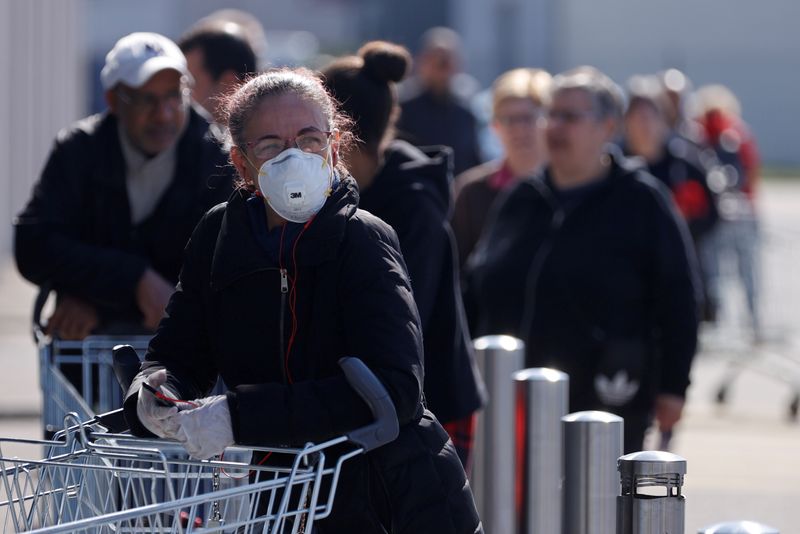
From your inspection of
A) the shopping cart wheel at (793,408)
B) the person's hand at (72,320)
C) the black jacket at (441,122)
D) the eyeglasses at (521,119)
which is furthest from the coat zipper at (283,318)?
the black jacket at (441,122)

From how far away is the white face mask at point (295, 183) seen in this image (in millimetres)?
2979

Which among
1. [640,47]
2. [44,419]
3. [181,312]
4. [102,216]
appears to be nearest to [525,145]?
[102,216]

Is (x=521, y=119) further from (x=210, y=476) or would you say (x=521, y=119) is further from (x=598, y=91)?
(x=210, y=476)

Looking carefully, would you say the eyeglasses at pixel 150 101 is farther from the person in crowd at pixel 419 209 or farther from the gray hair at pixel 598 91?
the gray hair at pixel 598 91

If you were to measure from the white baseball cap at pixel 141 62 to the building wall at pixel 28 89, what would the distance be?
35.3ft

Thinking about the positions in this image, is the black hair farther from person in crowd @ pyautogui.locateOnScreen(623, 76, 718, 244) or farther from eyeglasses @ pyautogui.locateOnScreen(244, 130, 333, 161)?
person in crowd @ pyautogui.locateOnScreen(623, 76, 718, 244)

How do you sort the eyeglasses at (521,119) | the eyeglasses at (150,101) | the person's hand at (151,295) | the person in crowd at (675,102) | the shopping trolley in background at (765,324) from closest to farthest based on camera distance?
1. the person's hand at (151,295)
2. the eyeglasses at (150,101)
3. the eyeglasses at (521,119)
4. the shopping trolley in background at (765,324)
5. the person in crowd at (675,102)

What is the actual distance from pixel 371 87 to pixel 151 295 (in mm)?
932

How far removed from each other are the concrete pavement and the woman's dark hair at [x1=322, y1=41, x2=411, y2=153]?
289cm

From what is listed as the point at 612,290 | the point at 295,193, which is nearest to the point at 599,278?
the point at 612,290

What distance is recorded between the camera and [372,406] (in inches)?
113

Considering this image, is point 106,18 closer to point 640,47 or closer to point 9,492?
point 640,47

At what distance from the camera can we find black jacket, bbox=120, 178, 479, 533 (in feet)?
9.57

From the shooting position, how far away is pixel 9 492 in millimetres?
3012
